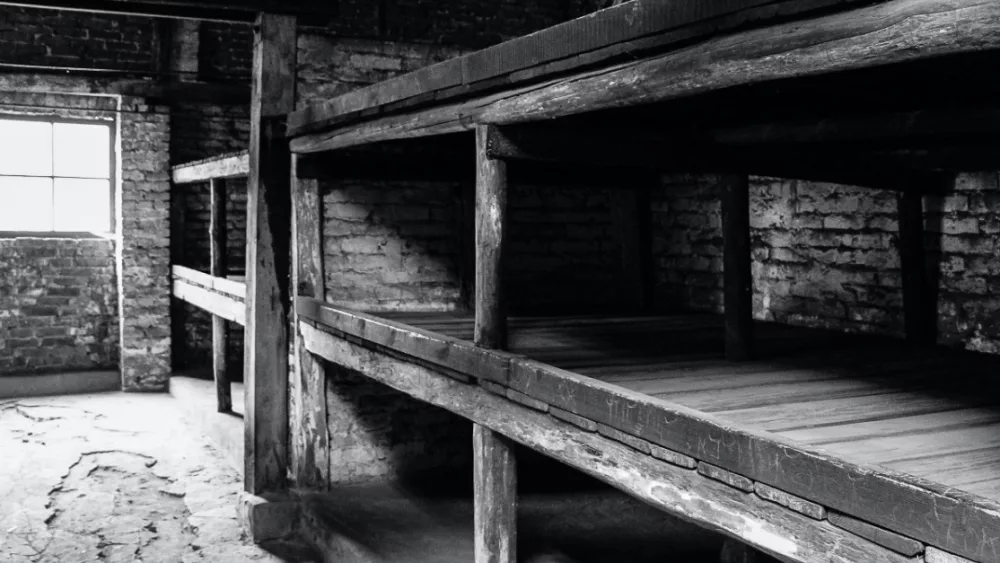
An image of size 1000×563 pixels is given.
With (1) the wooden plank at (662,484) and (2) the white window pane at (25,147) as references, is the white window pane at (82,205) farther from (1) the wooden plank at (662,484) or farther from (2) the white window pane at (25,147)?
(1) the wooden plank at (662,484)

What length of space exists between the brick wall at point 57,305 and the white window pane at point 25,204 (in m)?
0.18

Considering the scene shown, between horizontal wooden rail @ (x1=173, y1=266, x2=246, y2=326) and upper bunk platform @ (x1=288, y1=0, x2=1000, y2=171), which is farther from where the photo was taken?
horizontal wooden rail @ (x1=173, y1=266, x2=246, y2=326)

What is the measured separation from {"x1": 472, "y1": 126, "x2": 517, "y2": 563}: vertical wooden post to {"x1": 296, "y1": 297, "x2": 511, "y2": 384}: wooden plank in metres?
0.08

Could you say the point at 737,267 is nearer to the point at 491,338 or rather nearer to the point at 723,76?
the point at 491,338

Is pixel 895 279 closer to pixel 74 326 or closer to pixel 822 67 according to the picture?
pixel 822 67

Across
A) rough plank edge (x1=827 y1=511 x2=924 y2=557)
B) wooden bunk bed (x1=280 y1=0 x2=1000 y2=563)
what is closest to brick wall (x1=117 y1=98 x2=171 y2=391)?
wooden bunk bed (x1=280 y1=0 x2=1000 y2=563)

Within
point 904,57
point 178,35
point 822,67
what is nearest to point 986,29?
point 904,57

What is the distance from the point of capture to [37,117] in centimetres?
851

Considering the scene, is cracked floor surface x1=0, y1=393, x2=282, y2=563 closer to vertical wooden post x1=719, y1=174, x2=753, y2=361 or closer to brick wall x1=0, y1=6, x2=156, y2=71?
vertical wooden post x1=719, y1=174, x2=753, y2=361

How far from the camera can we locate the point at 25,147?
8539mm

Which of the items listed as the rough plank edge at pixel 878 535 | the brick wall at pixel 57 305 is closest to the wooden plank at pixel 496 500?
the rough plank edge at pixel 878 535

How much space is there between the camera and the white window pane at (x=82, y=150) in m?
8.69

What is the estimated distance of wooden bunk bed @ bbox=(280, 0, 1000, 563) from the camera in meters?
1.71

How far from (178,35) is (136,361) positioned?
9.93ft
